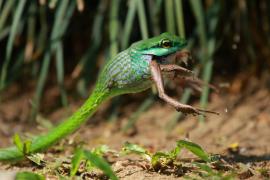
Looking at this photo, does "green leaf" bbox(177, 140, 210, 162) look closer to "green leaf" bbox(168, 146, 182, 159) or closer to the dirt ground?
"green leaf" bbox(168, 146, 182, 159)

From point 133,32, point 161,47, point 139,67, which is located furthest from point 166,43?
point 133,32

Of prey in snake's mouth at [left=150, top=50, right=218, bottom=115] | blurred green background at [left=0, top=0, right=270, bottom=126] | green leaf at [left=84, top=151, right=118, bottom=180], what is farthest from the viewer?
blurred green background at [left=0, top=0, right=270, bottom=126]

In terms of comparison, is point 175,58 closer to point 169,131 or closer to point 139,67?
point 139,67

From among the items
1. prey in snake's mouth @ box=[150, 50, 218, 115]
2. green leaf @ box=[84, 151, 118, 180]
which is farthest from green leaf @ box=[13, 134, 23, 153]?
prey in snake's mouth @ box=[150, 50, 218, 115]

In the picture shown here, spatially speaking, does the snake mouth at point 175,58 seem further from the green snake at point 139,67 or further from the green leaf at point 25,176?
the green leaf at point 25,176

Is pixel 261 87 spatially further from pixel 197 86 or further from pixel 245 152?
pixel 197 86

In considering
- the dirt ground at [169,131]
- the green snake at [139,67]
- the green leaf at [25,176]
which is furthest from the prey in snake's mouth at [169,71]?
the green leaf at [25,176]

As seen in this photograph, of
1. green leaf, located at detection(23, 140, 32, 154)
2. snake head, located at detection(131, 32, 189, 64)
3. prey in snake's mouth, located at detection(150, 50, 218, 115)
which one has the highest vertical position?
snake head, located at detection(131, 32, 189, 64)
